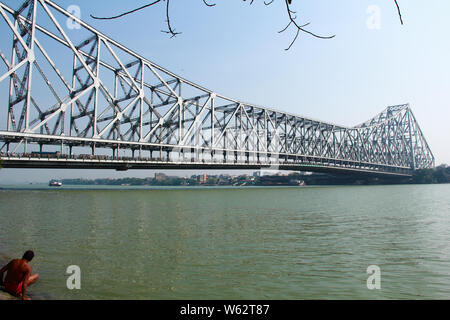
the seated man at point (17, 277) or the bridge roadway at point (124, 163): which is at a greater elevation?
the bridge roadway at point (124, 163)

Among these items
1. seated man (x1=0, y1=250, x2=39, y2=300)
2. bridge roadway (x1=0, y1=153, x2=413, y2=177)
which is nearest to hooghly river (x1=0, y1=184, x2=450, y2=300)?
seated man (x1=0, y1=250, x2=39, y2=300)

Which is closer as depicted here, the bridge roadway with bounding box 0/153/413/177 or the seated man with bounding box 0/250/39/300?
the seated man with bounding box 0/250/39/300

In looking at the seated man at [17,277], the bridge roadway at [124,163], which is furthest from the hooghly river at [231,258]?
the bridge roadway at [124,163]

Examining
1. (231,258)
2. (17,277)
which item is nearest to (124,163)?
(231,258)

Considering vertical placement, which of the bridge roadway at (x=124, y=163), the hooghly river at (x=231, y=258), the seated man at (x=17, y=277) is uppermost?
the bridge roadway at (x=124, y=163)

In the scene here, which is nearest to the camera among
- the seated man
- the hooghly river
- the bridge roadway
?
the seated man

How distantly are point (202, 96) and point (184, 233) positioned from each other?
7293 centimetres

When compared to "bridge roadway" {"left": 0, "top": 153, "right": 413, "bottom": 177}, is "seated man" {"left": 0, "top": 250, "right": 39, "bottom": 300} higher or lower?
lower

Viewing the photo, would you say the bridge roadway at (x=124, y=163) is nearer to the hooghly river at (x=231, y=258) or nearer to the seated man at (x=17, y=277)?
the hooghly river at (x=231, y=258)

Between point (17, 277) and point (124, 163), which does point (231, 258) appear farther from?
point (124, 163)

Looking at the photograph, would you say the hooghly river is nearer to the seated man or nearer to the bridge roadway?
the seated man

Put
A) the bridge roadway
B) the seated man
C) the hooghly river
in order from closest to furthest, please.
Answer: the seated man
the hooghly river
the bridge roadway

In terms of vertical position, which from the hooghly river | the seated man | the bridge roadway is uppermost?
the bridge roadway
